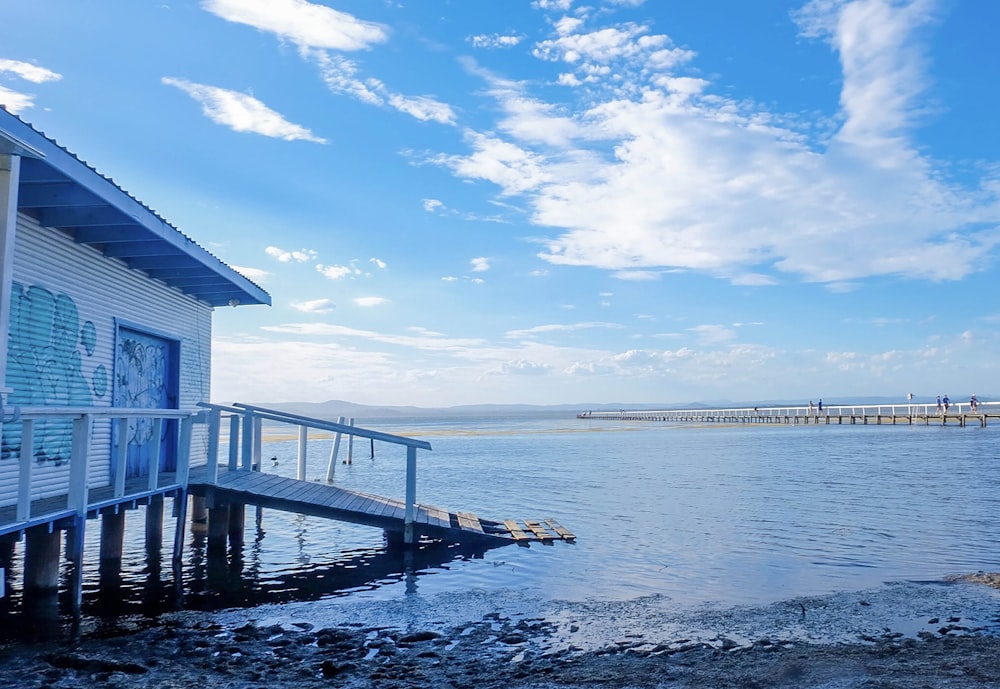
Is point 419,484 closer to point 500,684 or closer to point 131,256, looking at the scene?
point 131,256

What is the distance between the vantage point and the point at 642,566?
12914mm

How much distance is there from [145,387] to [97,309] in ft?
7.46

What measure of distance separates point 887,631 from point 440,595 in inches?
210

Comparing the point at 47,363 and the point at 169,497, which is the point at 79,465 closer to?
the point at 47,363

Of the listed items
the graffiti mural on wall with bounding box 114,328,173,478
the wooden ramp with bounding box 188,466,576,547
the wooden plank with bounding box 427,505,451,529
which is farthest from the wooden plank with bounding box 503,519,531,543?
the graffiti mural on wall with bounding box 114,328,173,478

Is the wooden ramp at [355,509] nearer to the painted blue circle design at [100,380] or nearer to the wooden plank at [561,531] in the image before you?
the wooden plank at [561,531]

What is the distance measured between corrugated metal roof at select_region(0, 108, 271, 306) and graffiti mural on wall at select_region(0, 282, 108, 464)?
0.96 metres

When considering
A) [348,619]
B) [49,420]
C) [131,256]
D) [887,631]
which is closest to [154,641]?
[348,619]

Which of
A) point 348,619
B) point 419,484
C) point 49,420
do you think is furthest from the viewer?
point 419,484

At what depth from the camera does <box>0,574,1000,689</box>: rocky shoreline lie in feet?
23.8

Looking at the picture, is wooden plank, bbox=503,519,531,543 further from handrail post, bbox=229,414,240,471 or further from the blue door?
the blue door

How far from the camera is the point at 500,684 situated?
23.9 feet

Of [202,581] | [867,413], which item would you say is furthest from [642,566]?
[867,413]

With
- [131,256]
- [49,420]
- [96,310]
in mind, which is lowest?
[49,420]
